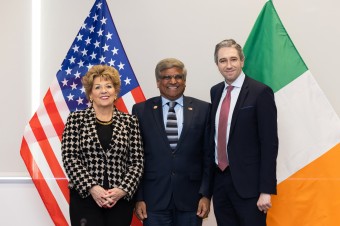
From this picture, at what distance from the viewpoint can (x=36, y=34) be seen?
3508 mm

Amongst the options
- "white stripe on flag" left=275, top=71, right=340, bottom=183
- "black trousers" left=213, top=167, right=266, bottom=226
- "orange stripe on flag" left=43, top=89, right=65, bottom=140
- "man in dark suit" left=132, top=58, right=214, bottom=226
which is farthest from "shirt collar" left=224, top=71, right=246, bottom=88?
"orange stripe on flag" left=43, top=89, right=65, bottom=140

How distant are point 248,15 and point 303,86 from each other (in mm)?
791

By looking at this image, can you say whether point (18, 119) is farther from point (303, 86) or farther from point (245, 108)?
point (303, 86)

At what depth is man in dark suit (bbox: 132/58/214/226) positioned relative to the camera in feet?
7.99

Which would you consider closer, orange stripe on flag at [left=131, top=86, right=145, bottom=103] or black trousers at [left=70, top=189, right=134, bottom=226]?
black trousers at [left=70, top=189, right=134, bottom=226]

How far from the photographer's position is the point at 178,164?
244 cm

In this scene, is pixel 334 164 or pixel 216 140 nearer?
pixel 216 140

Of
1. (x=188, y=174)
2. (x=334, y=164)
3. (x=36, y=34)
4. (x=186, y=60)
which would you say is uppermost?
(x=36, y=34)

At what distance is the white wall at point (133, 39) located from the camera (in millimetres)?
3375

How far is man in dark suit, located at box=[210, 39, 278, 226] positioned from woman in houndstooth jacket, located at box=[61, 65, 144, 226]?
0.48 m

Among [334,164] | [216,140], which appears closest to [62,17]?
[216,140]

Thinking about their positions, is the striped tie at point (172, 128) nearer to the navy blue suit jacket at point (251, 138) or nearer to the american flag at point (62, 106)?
the navy blue suit jacket at point (251, 138)

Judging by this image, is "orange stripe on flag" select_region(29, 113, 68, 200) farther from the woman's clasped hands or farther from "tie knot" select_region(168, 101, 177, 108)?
"tie knot" select_region(168, 101, 177, 108)

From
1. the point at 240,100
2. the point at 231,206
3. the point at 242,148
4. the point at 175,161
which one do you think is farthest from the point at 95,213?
Result: the point at 240,100
